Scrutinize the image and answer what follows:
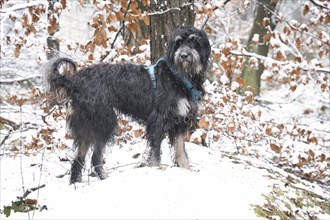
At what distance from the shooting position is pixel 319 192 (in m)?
6.51

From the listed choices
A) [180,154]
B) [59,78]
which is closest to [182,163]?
[180,154]

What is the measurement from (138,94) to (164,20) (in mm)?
1925

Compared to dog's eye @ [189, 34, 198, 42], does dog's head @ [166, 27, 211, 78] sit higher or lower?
lower

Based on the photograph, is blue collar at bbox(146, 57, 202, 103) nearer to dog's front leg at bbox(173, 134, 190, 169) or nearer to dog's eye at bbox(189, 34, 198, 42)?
dog's eye at bbox(189, 34, 198, 42)

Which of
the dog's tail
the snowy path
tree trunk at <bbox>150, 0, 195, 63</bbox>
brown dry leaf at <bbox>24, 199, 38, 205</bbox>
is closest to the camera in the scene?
the snowy path

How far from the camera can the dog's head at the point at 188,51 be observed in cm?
519

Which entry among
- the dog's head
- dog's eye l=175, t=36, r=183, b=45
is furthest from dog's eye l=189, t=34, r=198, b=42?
dog's eye l=175, t=36, r=183, b=45

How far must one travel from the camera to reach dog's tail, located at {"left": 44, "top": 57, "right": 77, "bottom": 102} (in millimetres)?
5250

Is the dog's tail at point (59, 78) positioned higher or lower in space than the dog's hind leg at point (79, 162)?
higher

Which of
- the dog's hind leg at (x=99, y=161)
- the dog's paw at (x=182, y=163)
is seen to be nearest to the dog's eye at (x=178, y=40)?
the dog's paw at (x=182, y=163)

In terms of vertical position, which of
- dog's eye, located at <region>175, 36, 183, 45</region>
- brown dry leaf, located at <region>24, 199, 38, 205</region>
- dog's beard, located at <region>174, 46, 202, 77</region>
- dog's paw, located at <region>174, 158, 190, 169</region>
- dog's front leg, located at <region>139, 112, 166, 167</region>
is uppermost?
dog's eye, located at <region>175, 36, 183, 45</region>

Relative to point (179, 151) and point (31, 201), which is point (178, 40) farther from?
point (31, 201)

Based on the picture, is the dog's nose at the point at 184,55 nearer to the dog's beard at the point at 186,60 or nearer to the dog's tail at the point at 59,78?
the dog's beard at the point at 186,60

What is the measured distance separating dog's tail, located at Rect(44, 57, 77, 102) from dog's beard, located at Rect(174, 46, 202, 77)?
1.24 m
